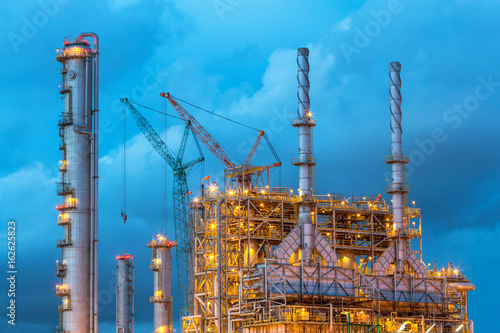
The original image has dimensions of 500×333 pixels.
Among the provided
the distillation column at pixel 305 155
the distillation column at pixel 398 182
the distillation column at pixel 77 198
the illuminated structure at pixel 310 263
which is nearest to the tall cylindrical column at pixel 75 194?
the distillation column at pixel 77 198

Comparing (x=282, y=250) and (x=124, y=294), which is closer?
(x=282, y=250)

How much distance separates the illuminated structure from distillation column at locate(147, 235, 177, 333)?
163 ft

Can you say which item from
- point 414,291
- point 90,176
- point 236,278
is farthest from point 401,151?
point 90,176

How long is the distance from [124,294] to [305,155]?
67.5 meters

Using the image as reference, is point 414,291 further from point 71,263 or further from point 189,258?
point 189,258

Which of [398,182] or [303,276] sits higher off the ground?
[398,182]

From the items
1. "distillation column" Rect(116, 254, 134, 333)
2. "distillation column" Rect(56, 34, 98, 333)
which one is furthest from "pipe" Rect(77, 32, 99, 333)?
"distillation column" Rect(116, 254, 134, 333)

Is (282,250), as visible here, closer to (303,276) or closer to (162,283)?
(303,276)

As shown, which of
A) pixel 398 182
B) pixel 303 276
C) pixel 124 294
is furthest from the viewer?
pixel 124 294

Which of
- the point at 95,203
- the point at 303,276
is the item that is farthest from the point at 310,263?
the point at 95,203

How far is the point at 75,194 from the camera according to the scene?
419ft

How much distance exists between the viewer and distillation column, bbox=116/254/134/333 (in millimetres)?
183750

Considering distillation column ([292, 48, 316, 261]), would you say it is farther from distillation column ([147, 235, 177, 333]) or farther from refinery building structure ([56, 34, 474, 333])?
distillation column ([147, 235, 177, 333])

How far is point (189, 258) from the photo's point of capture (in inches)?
7544
